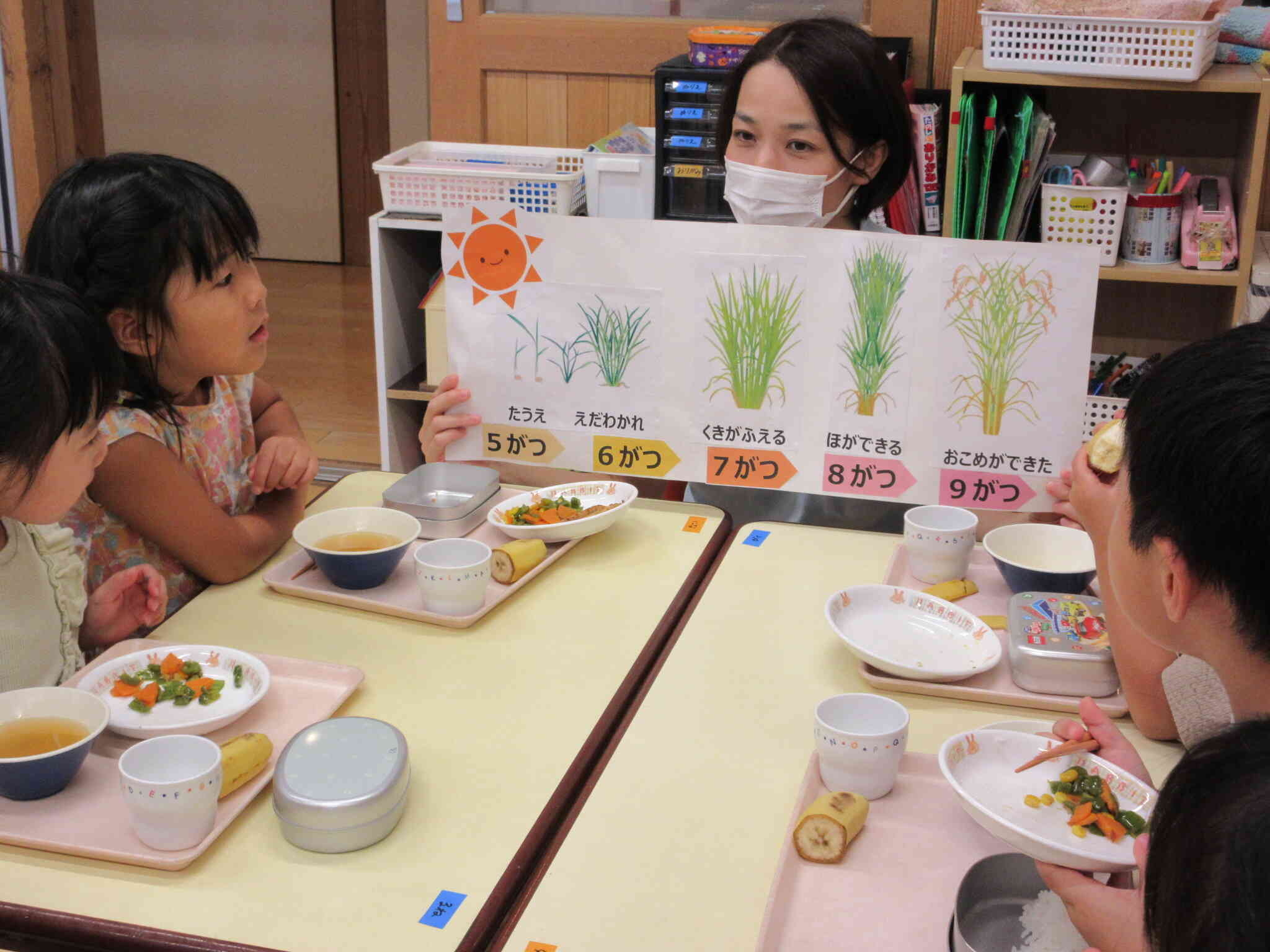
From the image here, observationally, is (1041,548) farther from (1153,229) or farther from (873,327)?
(1153,229)

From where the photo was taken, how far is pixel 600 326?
1.75 m

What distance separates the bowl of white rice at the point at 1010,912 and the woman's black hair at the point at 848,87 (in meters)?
1.25

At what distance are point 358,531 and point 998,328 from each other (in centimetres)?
89

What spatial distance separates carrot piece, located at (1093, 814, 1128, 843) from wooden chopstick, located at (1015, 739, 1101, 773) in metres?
0.09

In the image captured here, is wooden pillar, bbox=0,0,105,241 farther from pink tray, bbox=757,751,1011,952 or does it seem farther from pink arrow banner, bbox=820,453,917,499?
pink tray, bbox=757,751,1011,952

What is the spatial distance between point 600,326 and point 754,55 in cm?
56

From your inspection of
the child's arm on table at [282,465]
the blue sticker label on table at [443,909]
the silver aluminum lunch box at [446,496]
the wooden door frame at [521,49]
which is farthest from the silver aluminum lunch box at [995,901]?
the wooden door frame at [521,49]

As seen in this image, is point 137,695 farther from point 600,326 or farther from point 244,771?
point 600,326

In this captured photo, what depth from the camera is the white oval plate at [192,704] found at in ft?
4.01

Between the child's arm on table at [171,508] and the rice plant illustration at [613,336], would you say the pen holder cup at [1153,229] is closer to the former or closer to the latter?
the rice plant illustration at [613,336]

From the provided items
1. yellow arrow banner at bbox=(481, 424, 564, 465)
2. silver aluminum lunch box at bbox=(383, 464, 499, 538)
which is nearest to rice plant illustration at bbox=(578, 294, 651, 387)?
yellow arrow banner at bbox=(481, 424, 564, 465)

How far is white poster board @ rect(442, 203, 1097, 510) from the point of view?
1.64 meters

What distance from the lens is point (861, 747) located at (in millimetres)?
1110

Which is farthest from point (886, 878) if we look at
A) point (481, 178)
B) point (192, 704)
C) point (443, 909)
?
point (481, 178)
